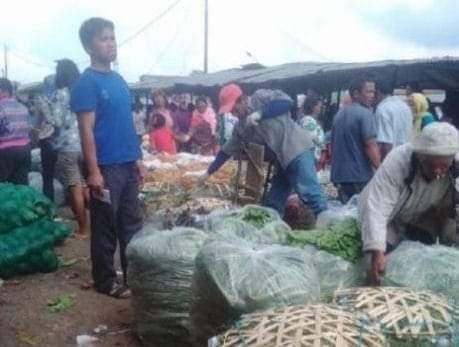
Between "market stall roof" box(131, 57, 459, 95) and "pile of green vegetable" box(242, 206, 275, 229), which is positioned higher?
"market stall roof" box(131, 57, 459, 95)

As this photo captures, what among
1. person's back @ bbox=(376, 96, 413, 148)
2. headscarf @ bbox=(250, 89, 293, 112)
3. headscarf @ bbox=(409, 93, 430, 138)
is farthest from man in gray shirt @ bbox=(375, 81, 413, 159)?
headscarf @ bbox=(250, 89, 293, 112)

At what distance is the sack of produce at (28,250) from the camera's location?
20.1 ft

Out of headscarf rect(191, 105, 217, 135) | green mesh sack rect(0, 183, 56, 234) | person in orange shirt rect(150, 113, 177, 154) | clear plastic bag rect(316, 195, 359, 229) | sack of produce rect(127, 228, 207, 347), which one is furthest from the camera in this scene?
headscarf rect(191, 105, 217, 135)

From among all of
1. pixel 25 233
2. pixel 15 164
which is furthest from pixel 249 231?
pixel 15 164

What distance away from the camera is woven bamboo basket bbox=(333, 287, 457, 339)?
9.68ft

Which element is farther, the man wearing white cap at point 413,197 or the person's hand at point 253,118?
the person's hand at point 253,118

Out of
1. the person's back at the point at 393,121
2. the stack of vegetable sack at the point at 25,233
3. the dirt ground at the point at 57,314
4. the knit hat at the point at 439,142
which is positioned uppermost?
the knit hat at the point at 439,142

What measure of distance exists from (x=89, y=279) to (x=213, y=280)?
9.40 feet

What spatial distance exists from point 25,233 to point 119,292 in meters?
1.42

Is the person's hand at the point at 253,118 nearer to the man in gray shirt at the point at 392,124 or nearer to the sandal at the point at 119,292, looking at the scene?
the sandal at the point at 119,292

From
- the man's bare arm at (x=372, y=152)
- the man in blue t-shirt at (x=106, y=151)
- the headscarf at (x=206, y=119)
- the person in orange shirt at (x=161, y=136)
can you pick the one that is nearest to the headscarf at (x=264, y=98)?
the man in blue t-shirt at (x=106, y=151)

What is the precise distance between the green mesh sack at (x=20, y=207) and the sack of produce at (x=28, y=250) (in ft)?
0.20

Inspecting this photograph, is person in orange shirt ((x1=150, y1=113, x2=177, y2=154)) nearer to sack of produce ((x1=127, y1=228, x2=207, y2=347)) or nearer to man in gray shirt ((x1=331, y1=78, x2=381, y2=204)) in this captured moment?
man in gray shirt ((x1=331, y1=78, x2=381, y2=204))

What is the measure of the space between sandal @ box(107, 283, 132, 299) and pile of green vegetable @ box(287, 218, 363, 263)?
5.27 feet
